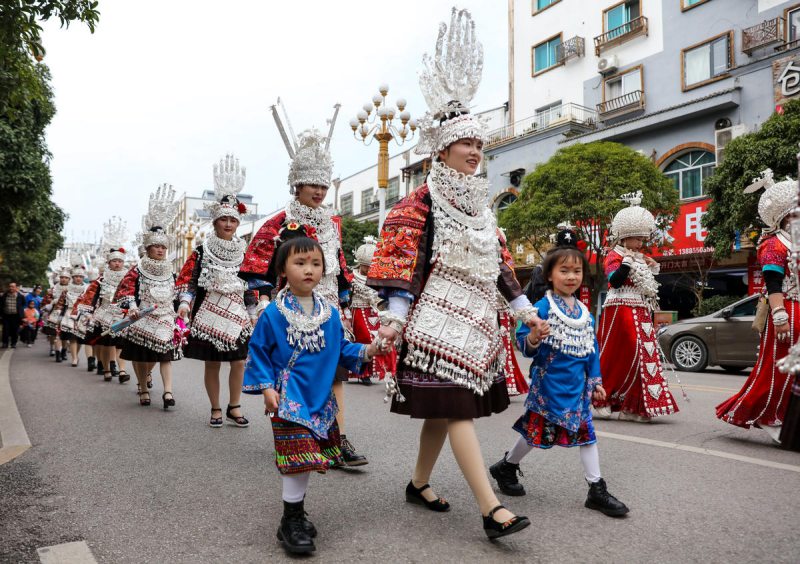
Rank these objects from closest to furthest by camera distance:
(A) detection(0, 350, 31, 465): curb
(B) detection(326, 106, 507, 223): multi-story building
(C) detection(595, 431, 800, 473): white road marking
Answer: (C) detection(595, 431, 800, 473): white road marking < (A) detection(0, 350, 31, 465): curb < (B) detection(326, 106, 507, 223): multi-story building

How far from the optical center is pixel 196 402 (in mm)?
7562

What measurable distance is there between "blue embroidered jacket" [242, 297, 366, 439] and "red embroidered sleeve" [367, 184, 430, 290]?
0.38 meters

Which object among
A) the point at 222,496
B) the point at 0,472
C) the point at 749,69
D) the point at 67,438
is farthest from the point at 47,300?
the point at 749,69

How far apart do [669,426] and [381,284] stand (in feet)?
13.5

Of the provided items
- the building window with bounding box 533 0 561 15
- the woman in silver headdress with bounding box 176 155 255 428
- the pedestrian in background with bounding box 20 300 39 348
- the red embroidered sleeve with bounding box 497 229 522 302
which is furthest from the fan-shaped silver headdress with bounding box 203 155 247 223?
the building window with bounding box 533 0 561 15

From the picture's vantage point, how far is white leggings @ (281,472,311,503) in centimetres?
303

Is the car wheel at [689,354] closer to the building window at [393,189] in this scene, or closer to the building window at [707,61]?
the building window at [707,61]

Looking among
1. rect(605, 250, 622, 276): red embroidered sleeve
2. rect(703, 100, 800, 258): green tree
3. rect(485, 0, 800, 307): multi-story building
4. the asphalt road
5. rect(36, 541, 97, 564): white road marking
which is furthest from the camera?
rect(485, 0, 800, 307): multi-story building

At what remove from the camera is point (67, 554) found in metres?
2.87

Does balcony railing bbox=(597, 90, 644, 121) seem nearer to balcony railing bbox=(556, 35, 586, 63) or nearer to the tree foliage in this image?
balcony railing bbox=(556, 35, 586, 63)

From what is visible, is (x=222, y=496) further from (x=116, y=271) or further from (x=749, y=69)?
(x=749, y=69)

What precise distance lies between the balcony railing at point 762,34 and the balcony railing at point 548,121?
6.21 metres

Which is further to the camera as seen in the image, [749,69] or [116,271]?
[749,69]

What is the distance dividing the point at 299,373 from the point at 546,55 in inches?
1113
